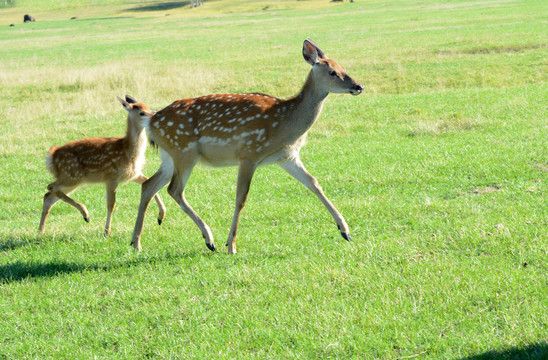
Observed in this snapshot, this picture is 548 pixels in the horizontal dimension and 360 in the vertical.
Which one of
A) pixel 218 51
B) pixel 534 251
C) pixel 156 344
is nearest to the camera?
pixel 156 344

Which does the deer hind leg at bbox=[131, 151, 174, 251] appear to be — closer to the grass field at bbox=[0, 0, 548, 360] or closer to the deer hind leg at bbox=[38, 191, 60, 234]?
the grass field at bbox=[0, 0, 548, 360]

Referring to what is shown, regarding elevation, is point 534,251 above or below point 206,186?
above

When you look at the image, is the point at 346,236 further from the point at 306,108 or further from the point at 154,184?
the point at 154,184

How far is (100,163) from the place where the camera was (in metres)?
8.40

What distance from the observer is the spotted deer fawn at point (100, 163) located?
8367 millimetres

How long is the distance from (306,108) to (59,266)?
313 centimetres

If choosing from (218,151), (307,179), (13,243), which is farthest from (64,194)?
(307,179)

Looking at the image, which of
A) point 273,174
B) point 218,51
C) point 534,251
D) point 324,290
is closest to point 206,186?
point 273,174

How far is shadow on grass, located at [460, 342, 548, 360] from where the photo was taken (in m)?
4.18

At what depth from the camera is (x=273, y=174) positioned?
33.6ft

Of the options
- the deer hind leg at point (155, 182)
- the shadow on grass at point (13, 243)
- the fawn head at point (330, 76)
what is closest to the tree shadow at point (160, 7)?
the shadow on grass at point (13, 243)

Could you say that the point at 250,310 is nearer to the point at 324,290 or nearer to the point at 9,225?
the point at 324,290

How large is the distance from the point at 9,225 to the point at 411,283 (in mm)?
5595

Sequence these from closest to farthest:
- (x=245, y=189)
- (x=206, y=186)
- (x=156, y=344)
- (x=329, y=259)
A: (x=156, y=344) → (x=329, y=259) → (x=245, y=189) → (x=206, y=186)
